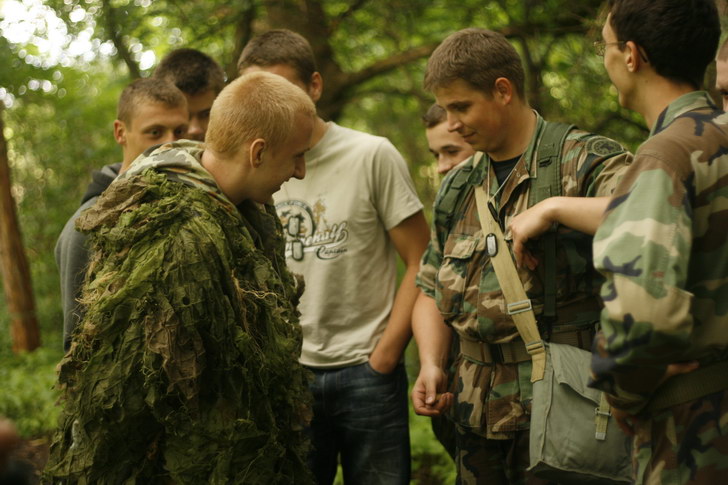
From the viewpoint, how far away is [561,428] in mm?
2398

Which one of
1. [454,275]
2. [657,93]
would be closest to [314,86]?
[454,275]

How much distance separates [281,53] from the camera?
3568 mm

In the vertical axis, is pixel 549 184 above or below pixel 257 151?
below

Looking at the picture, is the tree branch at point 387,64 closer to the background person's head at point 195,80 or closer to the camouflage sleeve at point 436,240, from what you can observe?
the background person's head at point 195,80

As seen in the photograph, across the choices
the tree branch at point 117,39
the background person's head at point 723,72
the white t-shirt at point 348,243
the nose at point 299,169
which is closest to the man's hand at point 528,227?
the nose at point 299,169

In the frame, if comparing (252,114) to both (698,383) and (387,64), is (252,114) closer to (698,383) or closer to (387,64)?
(698,383)

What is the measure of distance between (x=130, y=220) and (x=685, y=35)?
5.72 ft

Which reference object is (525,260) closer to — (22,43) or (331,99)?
(331,99)

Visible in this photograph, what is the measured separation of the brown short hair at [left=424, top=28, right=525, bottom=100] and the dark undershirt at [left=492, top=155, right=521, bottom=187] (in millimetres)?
259

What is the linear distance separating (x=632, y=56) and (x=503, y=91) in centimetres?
76

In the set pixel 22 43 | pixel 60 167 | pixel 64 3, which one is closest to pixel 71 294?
pixel 64 3

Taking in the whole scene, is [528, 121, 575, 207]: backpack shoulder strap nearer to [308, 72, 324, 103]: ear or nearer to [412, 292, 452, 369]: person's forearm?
[412, 292, 452, 369]: person's forearm

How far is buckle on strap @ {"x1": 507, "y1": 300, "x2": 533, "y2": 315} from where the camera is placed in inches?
101

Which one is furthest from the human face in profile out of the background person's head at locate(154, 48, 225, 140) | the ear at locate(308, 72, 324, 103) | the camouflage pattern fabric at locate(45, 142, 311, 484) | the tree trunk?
the tree trunk
